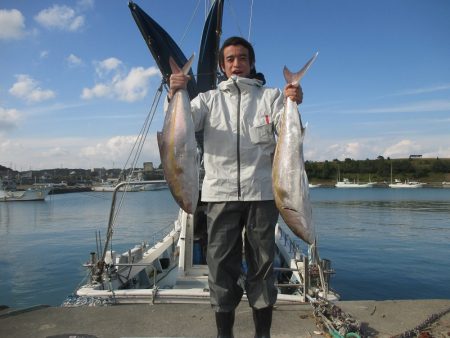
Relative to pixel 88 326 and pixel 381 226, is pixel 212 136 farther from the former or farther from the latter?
pixel 381 226

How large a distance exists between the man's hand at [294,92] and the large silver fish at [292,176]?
0.03 m

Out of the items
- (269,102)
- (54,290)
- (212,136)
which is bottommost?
(54,290)

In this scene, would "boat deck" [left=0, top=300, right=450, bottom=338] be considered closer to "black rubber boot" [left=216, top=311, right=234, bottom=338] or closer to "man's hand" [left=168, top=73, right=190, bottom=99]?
"black rubber boot" [left=216, top=311, right=234, bottom=338]

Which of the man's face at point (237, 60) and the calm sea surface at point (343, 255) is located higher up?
the man's face at point (237, 60)

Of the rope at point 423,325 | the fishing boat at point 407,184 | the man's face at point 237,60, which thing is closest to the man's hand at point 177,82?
the man's face at point 237,60

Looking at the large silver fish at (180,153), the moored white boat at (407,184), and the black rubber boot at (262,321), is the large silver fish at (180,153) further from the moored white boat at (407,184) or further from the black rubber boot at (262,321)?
the moored white boat at (407,184)

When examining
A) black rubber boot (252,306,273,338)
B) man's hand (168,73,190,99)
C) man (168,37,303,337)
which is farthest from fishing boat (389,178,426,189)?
man's hand (168,73,190,99)

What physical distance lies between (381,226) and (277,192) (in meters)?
25.2

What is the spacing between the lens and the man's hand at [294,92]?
255 centimetres

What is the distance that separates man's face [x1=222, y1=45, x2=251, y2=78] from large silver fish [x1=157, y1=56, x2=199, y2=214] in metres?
0.56

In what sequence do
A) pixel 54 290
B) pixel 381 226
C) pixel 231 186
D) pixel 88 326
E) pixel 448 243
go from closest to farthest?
pixel 231 186 → pixel 88 326 → pixel 54 290 → pixel 448 243 → pixel 381 226

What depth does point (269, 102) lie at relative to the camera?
9.28ft

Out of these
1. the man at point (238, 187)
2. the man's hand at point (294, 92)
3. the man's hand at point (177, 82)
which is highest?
the man's hand at point (177, 82)

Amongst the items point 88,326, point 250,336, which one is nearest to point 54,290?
point 88,326
